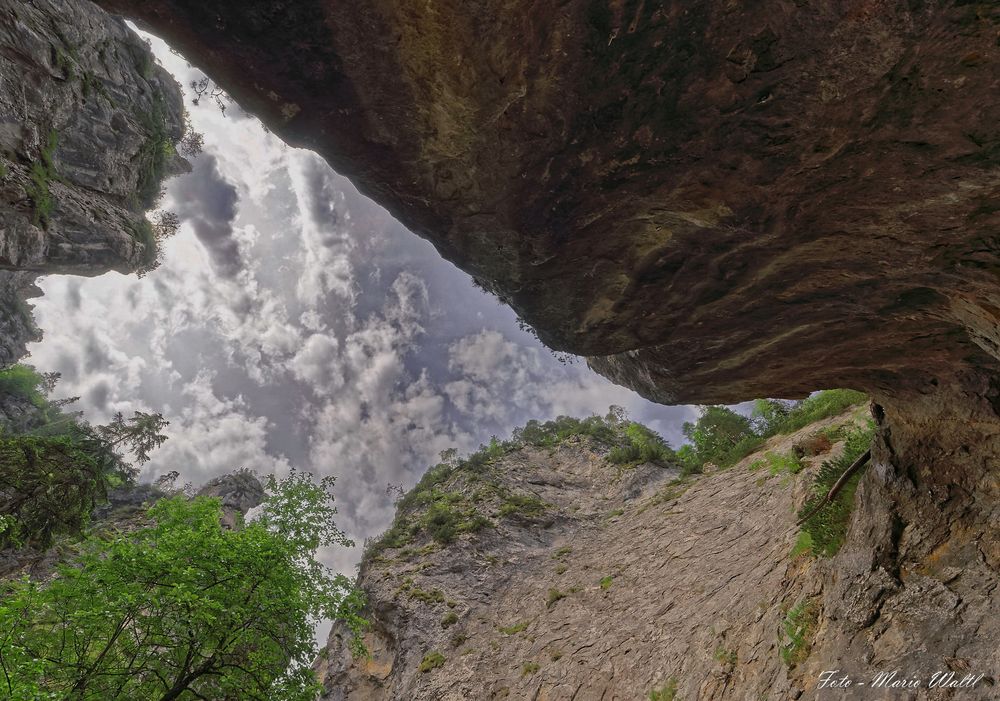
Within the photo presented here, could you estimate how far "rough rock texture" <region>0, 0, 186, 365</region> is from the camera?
17062 mm

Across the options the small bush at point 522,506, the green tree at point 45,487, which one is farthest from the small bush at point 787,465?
the green tree at point 45,487

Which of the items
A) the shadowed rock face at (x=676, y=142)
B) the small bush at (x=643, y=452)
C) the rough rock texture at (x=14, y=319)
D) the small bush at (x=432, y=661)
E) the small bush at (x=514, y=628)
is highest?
the small bush at (x=643, y=452)

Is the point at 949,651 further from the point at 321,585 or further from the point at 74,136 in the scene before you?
the point at 74,136

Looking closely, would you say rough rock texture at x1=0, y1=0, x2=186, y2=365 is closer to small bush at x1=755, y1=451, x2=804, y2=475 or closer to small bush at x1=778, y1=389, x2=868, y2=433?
small bush at x1=755, y1=451, x2=804, y2=475

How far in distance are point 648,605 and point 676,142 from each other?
14625mm

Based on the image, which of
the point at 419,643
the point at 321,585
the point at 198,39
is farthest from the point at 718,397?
the point at 419,643

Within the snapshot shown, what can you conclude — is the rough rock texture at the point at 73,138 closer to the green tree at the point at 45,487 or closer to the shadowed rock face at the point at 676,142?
the green tree at the point at 45,487

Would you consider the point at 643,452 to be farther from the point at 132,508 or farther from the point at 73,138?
the point at 132,508

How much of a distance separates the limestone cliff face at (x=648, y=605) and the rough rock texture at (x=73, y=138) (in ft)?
77.8

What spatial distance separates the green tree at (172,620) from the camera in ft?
32.6

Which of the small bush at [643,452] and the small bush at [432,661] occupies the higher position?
the small bush at [643,452]

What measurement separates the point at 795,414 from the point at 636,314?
23191 mm

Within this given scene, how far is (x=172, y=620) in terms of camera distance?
37.7 ft

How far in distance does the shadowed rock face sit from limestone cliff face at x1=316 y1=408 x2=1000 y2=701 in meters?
4.17
